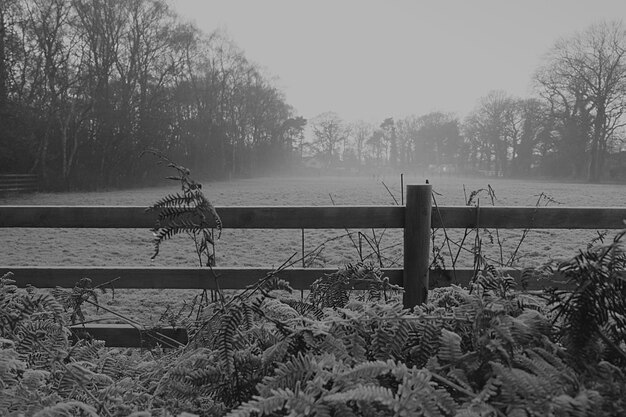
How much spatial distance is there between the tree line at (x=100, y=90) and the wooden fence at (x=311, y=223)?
26933 millimetres

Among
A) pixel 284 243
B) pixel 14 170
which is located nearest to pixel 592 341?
pixel 284 243

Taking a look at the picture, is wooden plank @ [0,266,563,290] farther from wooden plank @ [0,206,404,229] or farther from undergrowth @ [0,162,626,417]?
undergrowth @ [0,162,626,417]

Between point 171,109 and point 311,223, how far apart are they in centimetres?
4296

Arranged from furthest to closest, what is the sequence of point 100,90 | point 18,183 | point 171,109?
point 171,109
point 100,90
point 18,183

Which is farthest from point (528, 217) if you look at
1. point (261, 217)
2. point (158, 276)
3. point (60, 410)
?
point (60, 410)

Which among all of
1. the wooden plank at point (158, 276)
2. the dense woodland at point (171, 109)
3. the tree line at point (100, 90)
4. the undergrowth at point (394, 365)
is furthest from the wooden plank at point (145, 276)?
the tree line at point (100, 90)

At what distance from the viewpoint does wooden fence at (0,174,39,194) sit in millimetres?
25845

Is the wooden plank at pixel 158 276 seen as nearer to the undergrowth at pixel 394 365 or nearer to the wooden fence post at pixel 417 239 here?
the wooden fence post at pixel 417 239

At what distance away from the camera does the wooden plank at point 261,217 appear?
286 centimetres

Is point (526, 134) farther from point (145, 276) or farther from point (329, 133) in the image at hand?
point (145, 276)

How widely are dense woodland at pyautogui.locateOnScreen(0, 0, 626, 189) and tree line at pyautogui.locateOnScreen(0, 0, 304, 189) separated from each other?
9 centimetres

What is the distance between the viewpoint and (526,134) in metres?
63.1

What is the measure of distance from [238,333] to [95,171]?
36647mm

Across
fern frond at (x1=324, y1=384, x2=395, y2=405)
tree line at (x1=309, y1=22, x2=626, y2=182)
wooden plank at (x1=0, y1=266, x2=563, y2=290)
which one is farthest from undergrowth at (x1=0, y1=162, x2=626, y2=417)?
tree line at (x1=309, y1=22, x2=626, y2=182)
